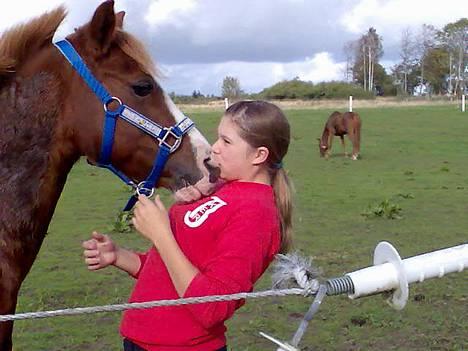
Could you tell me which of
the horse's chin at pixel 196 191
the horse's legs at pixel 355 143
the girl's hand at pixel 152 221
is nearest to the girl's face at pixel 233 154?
the horse's chin at pixel 196 191

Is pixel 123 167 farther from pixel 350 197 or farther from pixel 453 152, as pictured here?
pixel 453 152

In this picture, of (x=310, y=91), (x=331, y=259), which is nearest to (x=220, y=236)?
(x=331, y=259)

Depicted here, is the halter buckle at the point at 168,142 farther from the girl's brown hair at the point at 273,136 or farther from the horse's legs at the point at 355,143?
the horse's legs at the point at 355,143

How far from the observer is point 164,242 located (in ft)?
7.13

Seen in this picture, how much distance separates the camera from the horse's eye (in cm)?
278

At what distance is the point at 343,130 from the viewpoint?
18.6 metres

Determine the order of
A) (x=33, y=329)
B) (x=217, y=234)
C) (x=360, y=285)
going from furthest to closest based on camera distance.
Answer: (x=33, y=329)
(x=217, y=234)
(x=360, y=285)

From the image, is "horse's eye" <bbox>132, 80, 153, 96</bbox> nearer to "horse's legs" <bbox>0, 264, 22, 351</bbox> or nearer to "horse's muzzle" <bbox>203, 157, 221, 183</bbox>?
"horse's muzzle" <bbox>203, 157, 221, 183</bbox>

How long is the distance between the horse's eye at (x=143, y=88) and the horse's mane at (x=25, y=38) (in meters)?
0.42

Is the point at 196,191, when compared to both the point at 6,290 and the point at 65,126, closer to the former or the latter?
the point at 65,126

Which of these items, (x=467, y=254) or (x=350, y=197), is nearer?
(x=467, y=254)

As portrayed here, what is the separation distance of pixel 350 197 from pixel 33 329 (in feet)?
23.6

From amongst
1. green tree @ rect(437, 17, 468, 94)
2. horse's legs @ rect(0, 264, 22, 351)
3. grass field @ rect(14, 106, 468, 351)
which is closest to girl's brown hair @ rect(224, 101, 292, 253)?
grass field @ rect(14, 106, 468, 351)

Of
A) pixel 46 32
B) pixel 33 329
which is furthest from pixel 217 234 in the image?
pixel 33 329
